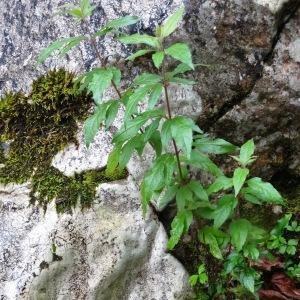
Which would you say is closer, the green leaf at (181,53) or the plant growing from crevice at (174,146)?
the green leaf at (181,53)

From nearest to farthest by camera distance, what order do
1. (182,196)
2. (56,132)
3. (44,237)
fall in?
1. (182,196)
2. (44,237)
3. (56,132)

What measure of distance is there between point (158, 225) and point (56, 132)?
88 centimetres

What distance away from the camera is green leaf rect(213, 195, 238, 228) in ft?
7.66

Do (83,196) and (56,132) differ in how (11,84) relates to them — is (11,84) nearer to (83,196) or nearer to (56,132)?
(56,132)

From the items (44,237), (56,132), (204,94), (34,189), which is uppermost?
(204,94)

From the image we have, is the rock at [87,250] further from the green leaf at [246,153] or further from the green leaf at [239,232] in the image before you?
the green leaf at [246,153]

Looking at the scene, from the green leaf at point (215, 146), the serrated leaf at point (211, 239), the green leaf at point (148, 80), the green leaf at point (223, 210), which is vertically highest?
the green leaf at point (148, 80)

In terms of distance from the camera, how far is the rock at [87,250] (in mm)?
2906

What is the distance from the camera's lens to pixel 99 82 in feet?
7.07

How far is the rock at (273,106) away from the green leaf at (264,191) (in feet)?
3.11

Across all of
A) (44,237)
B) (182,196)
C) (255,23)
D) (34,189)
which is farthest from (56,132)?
Result: (255,23)

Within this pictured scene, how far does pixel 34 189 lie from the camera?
3014 mm

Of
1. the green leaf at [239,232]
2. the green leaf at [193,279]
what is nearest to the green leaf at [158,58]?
the green leaf at [239,232]

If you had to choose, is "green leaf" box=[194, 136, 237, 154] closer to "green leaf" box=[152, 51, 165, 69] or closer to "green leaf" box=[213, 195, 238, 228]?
"green leaf" box=[213, 195, 238, 228]
